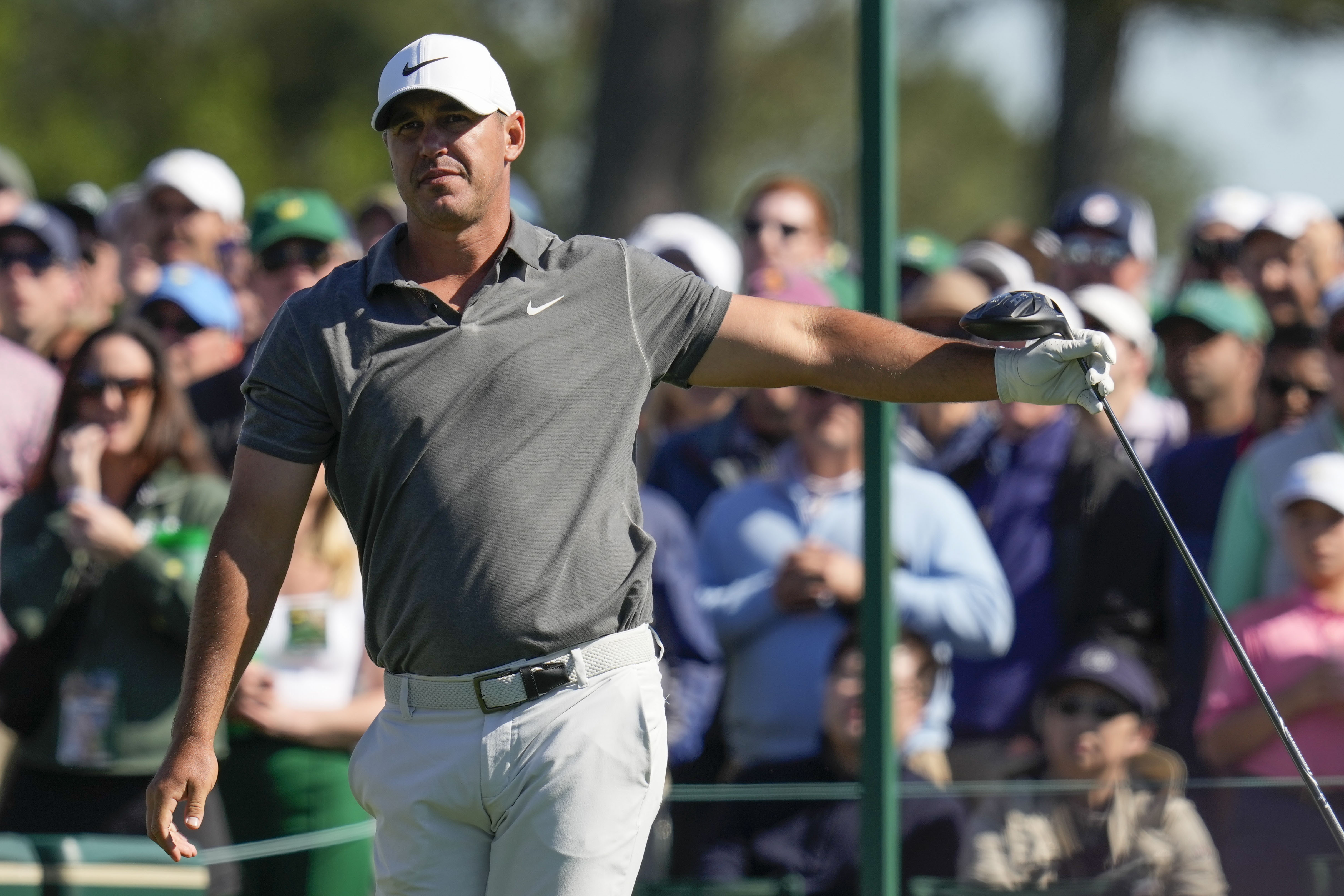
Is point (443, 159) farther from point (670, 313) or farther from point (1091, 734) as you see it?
point (1091, 734)

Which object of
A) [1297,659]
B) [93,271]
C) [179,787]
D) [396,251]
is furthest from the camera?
[93,271]

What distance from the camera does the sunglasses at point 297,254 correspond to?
6.31 meters

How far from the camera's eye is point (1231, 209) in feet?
23.3

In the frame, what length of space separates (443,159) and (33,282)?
388 cm

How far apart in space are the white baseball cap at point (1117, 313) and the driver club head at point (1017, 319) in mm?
2268

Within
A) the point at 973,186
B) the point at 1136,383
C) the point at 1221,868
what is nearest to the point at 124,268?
the point at 1136,383

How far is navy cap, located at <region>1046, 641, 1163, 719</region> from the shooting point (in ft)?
15.7

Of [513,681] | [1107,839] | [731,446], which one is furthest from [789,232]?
[513,681]

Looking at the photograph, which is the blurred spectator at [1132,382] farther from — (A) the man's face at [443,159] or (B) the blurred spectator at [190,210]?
(B) the blurred spectator at [190,210]

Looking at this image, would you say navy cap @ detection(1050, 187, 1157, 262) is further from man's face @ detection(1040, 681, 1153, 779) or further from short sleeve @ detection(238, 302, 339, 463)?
short sleeve @ detection(238, 302, 339, 463)

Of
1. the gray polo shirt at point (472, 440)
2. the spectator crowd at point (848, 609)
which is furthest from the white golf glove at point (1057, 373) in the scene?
the gray polo shirt at point (472, 440)

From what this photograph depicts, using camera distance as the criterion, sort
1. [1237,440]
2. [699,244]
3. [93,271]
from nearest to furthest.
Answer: [1237,440] → [699,244] → [93,271]

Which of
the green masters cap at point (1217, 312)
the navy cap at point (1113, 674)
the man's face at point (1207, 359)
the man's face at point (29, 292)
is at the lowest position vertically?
the navy cap at point (1113, 674)

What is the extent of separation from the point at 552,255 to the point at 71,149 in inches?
976
